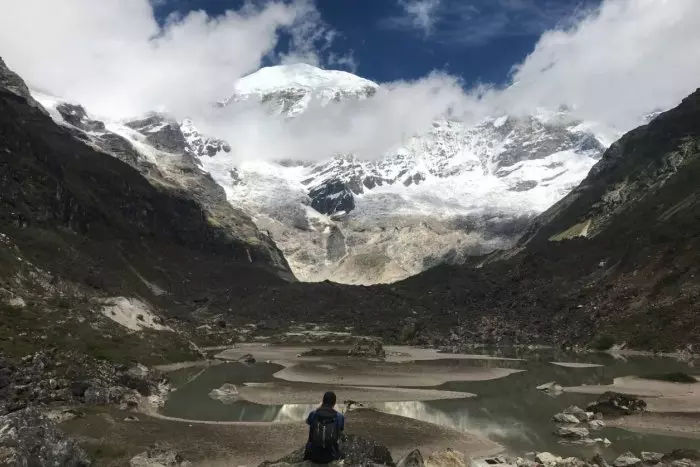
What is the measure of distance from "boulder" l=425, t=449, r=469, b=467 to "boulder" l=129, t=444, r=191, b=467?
12.5 meters

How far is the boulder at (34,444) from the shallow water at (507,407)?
806 inches

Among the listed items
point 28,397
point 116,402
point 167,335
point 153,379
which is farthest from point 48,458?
point 167,335

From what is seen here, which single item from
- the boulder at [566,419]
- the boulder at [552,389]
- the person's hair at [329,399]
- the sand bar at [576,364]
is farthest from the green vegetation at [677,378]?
the person's hair at [329,399]

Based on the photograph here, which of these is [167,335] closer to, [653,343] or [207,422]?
[207,422]

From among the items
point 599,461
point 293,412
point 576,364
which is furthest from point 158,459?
point 576,364

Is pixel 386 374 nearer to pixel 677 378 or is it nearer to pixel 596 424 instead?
pixel 677 378

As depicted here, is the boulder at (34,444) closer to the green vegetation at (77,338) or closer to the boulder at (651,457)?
the boulder at (651,457)

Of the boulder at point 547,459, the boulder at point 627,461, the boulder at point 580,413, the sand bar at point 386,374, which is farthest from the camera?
the sand bar at point 386,374

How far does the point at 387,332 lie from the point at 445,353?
61764 millimetres

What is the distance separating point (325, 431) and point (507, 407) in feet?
114

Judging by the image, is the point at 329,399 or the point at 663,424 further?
the point at 663,424

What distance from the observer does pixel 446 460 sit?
92.9 feet

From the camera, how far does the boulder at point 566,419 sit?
40.0 metres

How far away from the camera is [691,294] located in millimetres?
97125
